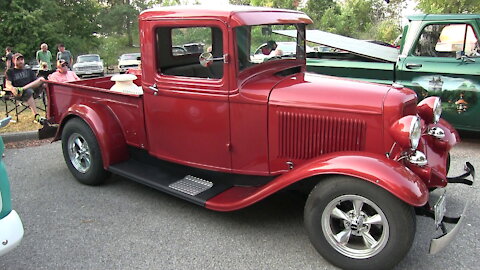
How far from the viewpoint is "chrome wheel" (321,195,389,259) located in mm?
2709

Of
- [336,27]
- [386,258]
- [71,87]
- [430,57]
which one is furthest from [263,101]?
[336,27]

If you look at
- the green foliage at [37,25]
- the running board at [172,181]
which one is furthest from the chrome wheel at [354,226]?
the green foliage at [37,25]

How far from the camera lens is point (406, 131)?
2709 millimetres

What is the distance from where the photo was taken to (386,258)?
2.63 m

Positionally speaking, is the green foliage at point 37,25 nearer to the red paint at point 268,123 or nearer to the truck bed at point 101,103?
the truck bed at point 101,103

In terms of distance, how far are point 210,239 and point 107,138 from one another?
1583 mm

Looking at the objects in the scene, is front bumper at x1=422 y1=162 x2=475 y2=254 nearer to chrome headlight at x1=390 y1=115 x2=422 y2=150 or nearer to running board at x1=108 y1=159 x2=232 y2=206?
chrome headlight at x1=390 y1=115 x2=422 y2=150

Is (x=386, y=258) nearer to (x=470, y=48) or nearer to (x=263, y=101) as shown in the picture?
(x=263, y=101)

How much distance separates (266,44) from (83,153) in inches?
90.7

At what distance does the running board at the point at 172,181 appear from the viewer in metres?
3.41

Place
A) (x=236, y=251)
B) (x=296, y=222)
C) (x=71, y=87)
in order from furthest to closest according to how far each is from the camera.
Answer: (x=71, y=87) < (x=296, y=222) < (x=236, y=251)

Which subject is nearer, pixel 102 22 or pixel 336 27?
pixel 336 27

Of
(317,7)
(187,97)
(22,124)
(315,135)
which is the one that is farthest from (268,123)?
(317,7)

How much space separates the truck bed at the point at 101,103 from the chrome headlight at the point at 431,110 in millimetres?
2619
